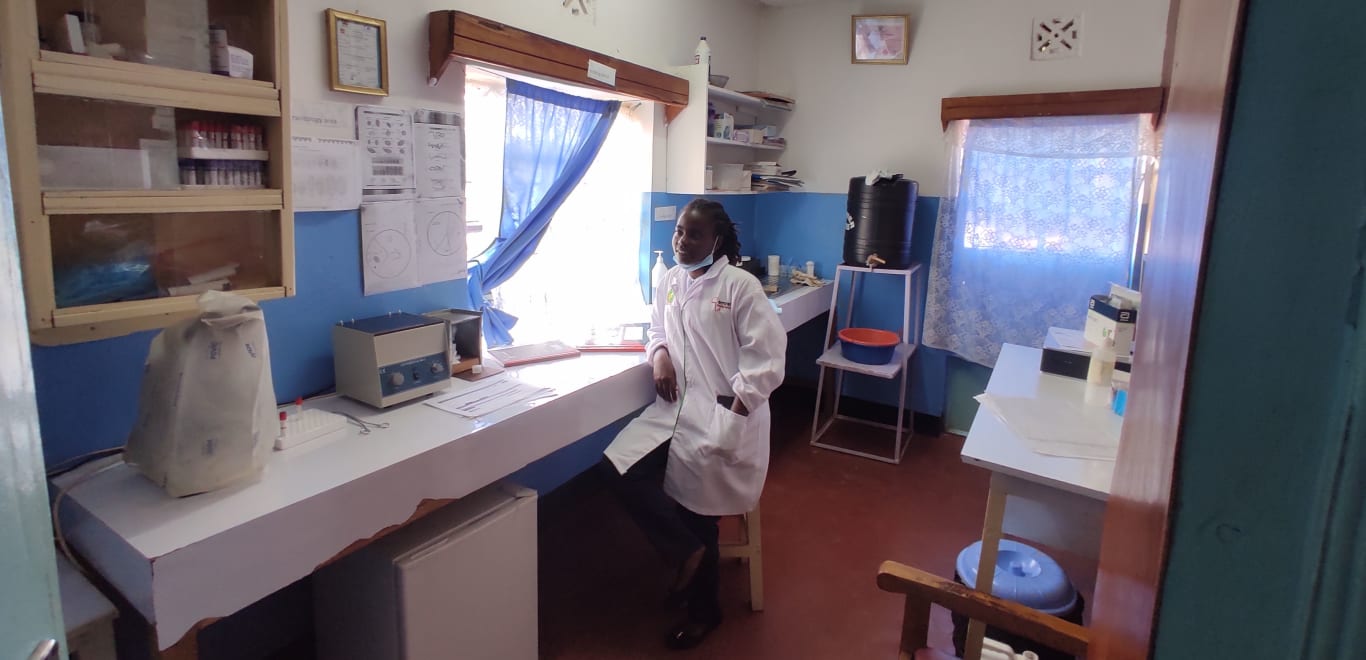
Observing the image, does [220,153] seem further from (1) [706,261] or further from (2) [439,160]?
(1) [706,261]

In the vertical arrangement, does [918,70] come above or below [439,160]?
above

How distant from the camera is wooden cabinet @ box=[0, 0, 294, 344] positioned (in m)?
1.16

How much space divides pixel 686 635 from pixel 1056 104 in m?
2.99

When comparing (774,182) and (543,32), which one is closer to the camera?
(543,32)

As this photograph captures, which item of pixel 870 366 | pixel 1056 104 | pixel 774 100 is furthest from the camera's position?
pixel 774 100

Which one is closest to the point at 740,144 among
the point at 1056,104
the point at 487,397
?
the point at 1056,104

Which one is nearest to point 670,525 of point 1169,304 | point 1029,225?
point 1169,304

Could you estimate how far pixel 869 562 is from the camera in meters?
2.66

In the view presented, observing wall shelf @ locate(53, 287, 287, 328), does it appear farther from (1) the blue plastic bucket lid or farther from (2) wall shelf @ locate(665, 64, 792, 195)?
(2) wall shelf @ locate(665, 64, 792, 195)

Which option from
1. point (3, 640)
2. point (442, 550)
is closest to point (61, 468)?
point (442, 550)

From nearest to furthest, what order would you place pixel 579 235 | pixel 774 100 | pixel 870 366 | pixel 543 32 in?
pixel 543 32 < pixel 579 235 < pixel 870 366 < pixel 774 100

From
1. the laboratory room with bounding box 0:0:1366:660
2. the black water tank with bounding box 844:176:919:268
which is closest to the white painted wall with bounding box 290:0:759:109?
the laboratory room with bounding box 0:0:1366:660

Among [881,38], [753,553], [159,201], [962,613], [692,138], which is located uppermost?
[881,38]

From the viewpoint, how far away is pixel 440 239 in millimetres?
2230
